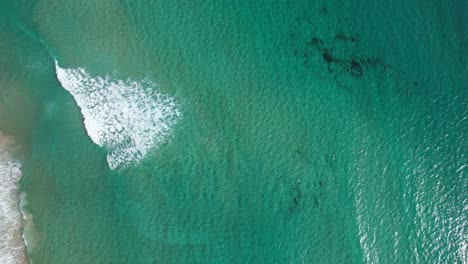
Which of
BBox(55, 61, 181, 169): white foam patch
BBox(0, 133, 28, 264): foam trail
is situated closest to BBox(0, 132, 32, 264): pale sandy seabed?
BBox(0, 133, 28, 264): foam trail

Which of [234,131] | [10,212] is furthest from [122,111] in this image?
[10,212]

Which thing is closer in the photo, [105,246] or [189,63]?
[105,246]

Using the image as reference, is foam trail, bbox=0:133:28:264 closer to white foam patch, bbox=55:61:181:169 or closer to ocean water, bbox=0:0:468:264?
ocean water, bbox=0:0:468:264

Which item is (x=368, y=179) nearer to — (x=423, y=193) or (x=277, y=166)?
(x=423, y=193)

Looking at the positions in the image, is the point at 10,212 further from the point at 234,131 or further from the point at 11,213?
the point at 234,131

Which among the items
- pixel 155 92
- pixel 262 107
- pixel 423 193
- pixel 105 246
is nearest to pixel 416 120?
pixel 423 193

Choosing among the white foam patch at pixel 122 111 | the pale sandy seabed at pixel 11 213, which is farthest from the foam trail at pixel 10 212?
the white foam patch at pixel 122 111
